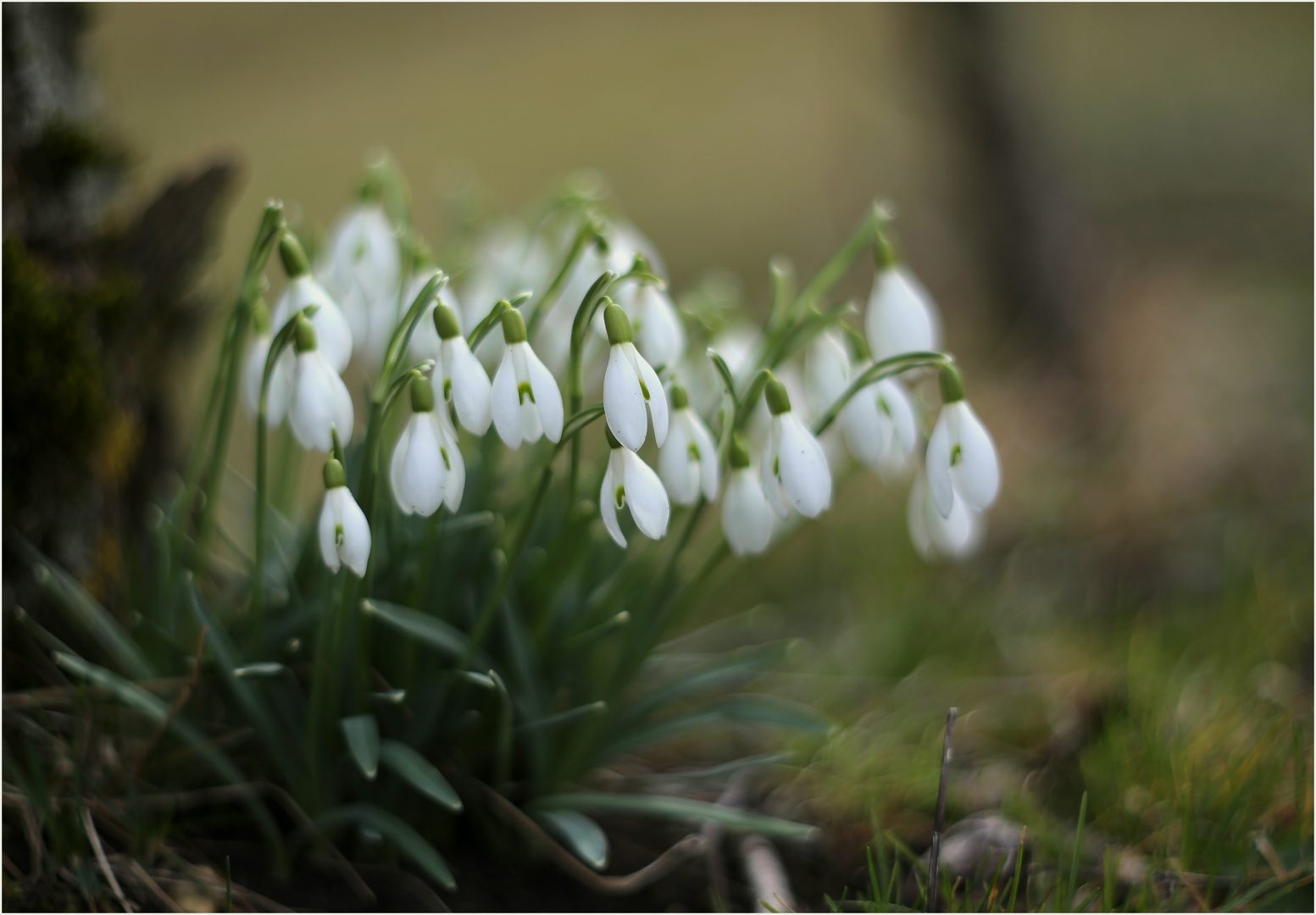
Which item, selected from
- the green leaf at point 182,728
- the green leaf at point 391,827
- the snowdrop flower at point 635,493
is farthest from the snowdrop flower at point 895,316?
the green leaf at point 182,728

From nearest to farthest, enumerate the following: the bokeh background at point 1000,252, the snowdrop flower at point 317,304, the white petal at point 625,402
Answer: the white petal at point 625,402
the snowdrop flower at point 317,304
the bokeh background at point 1000,252

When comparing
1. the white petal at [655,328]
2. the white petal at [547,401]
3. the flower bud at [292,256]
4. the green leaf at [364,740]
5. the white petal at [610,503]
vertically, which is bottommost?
the green leaf at [364,740]

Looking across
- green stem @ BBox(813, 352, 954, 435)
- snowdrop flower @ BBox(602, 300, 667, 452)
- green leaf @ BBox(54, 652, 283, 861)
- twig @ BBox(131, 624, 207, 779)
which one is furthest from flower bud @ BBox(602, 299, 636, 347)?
green leaf @ BBox(54, 652, 283, 861)

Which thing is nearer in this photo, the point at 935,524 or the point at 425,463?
the point at 425,463

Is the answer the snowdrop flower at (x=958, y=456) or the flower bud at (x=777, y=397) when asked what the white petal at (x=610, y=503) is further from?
the snowdrop flower at (x=958, y=456)

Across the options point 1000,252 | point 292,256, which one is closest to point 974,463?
point 292,256

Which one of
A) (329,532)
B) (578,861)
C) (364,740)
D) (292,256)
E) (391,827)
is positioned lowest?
(578,861)

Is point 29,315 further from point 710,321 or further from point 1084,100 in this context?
point 1084,100

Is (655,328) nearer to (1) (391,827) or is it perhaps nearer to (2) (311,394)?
(2) (311,394)
